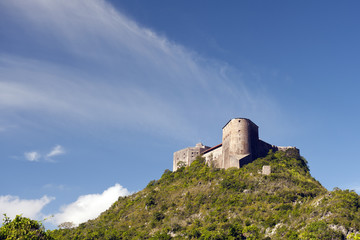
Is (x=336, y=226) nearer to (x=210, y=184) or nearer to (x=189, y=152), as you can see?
(x=210, y=184)

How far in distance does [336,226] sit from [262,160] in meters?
35.6

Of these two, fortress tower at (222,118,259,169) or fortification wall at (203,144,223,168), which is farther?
fortification wall at (203,144,223,168)

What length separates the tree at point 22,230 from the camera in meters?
43.7

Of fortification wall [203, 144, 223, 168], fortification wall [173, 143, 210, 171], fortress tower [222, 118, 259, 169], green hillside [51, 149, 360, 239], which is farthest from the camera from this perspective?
fortification wall [173, 143, 210, 171]

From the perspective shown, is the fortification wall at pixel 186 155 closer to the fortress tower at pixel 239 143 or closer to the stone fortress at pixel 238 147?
the stone fortress at pixel 238 147

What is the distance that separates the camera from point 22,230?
44250 millimetres

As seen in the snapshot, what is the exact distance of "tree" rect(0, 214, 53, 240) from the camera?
143 feet

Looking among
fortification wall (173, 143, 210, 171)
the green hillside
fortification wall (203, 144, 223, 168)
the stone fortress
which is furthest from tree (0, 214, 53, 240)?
fortification wall (173, 143, 210, 171)

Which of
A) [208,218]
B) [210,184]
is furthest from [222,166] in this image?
[208,218]

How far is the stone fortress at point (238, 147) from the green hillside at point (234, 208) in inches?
97.6

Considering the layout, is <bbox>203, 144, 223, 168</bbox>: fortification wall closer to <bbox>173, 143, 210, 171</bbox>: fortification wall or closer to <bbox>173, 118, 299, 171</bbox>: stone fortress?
<bbox>173, 118, 299, 171</bbox>: stone fortress

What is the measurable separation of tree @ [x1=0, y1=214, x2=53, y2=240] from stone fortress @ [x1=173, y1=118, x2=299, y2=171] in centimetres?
6064

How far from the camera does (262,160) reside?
99.2 m

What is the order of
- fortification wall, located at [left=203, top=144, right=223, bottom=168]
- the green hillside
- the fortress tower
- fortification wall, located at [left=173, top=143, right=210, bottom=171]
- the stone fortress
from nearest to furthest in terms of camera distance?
the green hillside
the fortress tower
the stone fortress
fortification wall, located at [left=203, top=144, right=223, bottom=168]
fortification wall, located at [left=173, top=143, right=210, bottom=171]
